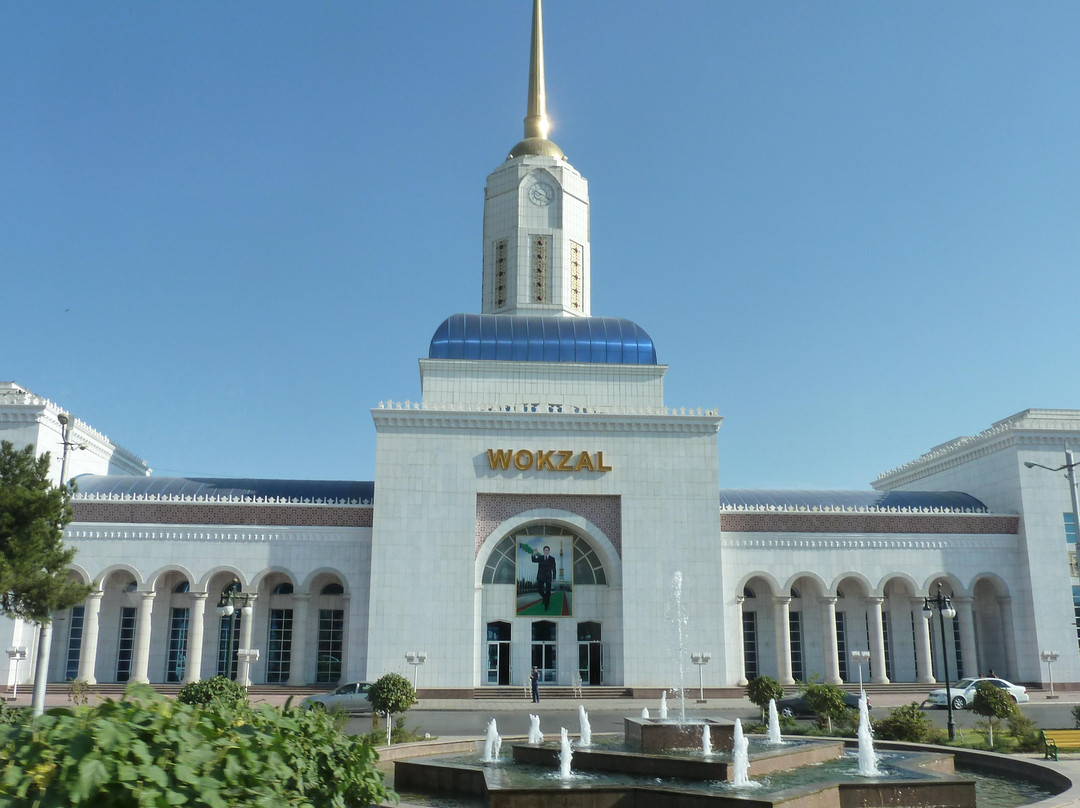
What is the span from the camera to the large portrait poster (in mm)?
34750

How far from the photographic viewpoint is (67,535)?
34312 mm

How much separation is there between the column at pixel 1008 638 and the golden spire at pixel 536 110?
28.4 m

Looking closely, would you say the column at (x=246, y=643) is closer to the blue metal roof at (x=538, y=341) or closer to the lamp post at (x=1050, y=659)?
the blue metal roof at (x=538, y=341)

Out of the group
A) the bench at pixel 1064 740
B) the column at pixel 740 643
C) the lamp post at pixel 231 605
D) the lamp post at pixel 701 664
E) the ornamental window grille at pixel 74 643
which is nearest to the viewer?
the bench at pixel 1064 740

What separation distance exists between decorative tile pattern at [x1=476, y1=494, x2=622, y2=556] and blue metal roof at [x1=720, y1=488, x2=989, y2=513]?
5.65 meters

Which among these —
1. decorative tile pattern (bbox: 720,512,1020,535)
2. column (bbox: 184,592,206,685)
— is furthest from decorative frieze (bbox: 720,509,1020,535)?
column (bbox: 184,592,206,685)

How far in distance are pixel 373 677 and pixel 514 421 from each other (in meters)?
11.0

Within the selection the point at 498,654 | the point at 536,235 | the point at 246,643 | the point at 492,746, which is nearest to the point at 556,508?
the point at 498,654

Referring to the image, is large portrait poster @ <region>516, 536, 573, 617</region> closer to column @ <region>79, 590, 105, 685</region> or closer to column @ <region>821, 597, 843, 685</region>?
column @ <region>821, 597, 843, 685</region>

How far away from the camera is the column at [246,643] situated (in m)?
33.0

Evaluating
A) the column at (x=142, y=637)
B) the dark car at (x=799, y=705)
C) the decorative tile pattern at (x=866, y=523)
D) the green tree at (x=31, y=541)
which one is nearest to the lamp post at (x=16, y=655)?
the column at (x=142, y=637)

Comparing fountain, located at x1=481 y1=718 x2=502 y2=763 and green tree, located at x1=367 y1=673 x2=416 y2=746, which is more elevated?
green tree, located at x1=367 y1=673 x2=416 y2=746

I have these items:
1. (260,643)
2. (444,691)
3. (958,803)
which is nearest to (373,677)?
(444,691)

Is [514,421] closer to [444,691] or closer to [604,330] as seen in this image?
[604,330]
